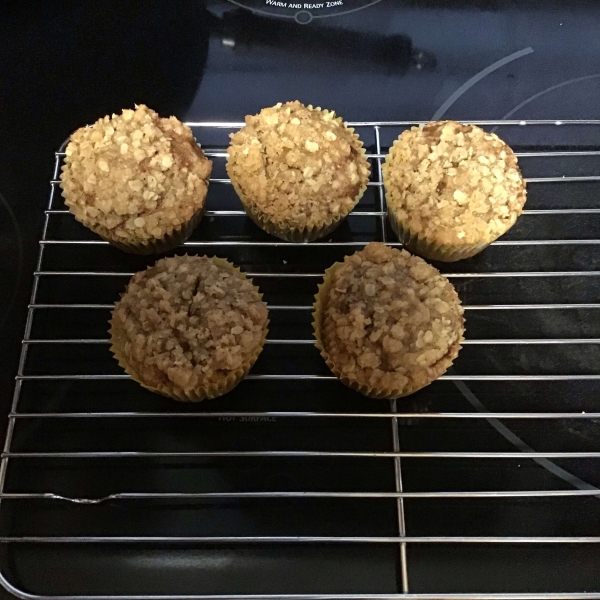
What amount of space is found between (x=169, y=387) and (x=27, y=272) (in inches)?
27.7

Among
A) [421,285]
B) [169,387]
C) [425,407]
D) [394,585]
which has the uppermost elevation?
[421,285]

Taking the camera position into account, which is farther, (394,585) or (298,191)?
(298,191)

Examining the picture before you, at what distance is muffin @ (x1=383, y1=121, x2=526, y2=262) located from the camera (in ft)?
5.64

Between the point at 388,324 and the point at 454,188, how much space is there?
465mm

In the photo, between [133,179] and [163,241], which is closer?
[133,179]

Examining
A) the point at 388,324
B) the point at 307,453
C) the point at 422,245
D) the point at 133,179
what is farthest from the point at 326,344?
the point at 133,179

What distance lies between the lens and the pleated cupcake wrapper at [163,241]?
180cm

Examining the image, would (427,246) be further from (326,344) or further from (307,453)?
(307,453)

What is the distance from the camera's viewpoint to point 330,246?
1.95 m

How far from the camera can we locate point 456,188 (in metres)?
1.72

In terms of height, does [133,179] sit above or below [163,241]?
above

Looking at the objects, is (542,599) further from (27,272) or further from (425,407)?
(27,272)

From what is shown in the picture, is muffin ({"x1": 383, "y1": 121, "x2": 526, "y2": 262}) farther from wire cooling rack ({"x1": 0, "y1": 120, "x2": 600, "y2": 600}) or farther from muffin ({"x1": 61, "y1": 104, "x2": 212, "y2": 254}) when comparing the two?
muffin ({"x1": 61, "y1": 104, "x2": 212, "y2": 254})

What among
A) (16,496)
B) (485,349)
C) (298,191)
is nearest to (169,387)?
(16,496)
